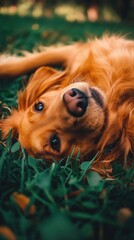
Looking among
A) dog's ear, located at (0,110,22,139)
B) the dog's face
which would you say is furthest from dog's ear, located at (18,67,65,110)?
the dog's face

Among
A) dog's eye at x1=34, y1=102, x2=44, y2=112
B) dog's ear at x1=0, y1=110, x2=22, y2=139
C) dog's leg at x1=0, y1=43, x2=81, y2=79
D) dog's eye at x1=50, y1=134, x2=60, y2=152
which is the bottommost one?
dog's eye at x1=50, y1=134, x2=60, y2=152

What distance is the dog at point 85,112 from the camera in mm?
1980

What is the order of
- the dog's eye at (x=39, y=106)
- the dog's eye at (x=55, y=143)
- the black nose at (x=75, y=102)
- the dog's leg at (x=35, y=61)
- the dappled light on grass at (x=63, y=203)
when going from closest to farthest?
the dappled light on grass at (x=63, y=203) → the black nose at (x=75, y=102) → the dog's eye at (x=55, y=143) → the dog's eye at (x=39, y=106) → the dog's leg at (x=35, y=61)

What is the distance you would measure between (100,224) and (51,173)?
1.51ft

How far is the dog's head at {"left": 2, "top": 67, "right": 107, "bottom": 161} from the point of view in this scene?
6.36ft

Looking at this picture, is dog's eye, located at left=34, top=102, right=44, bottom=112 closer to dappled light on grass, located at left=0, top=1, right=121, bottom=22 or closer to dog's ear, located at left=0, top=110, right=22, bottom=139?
dog's ear, located at left=0, top=110, right=22, bottom=139

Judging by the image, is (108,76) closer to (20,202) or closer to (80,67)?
(80,67)

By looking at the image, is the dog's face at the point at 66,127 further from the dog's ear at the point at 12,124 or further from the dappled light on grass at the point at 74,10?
the dappled light on grass at the point at 74,10

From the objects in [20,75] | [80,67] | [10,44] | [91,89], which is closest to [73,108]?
[91,89]

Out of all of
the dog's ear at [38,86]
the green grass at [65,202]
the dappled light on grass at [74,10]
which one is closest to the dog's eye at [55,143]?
the green grass at [65,202]

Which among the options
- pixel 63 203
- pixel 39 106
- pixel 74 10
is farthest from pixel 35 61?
pixel 74 10

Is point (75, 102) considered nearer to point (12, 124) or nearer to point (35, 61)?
point (12, 124)

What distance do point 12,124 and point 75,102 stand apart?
1.88 ft

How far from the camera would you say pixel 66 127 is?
77.9 inches
